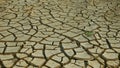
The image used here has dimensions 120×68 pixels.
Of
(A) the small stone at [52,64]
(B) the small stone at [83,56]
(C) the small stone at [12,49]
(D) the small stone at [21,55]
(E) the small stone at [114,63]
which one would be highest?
(C) the small stone at [12,49]

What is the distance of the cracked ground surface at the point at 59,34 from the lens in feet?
8.68

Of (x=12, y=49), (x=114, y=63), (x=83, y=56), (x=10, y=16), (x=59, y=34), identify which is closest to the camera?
(x=114, y=63)

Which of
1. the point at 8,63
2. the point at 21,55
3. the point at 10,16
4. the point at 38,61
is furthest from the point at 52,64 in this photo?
the point at 10,16

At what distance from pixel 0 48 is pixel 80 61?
1.20 meters

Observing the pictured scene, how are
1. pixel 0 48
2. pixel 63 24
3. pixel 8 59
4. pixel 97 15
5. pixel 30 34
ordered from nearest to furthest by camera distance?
1. pixel 8 59
2. pixel 0 48
3. pixel 30 34
4. pixel 63 24
5. pixel 97 15

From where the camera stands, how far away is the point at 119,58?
275cm

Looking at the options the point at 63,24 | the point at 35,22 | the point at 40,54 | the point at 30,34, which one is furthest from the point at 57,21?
the point at 40,54

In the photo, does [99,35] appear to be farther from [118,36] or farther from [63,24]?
[63,24]

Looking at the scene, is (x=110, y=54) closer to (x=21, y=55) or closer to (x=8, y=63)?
(x=21, y=55)

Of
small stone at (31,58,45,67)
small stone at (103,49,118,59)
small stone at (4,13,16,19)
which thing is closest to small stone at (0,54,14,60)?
small stone at (31,58,45,67)

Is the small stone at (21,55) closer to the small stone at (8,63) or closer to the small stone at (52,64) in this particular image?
the small stone at (8,63)

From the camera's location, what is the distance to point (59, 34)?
3377 millimetres

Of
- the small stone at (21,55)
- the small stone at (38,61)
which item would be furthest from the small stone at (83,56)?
the small stone at (21,55)

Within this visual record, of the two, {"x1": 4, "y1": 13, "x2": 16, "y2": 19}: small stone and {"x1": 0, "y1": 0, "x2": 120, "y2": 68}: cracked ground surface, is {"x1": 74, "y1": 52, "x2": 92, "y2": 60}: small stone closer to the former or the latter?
{"x1": 0, "y1": 0, "x2": 120, "y2": 68}: cracked ground surface
